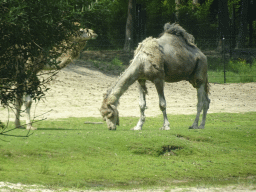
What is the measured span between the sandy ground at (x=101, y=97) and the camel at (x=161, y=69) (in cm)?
440

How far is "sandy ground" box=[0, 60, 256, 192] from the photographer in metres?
15.6

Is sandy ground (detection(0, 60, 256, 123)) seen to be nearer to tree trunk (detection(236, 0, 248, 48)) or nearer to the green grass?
the green grass

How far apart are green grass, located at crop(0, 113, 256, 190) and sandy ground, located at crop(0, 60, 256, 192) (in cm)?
524

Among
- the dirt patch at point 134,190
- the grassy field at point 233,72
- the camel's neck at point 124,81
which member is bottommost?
the grassy field at point 233,72

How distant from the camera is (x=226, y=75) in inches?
983

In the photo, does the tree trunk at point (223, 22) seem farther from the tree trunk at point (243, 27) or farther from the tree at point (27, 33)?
the tree at point (27, 33)

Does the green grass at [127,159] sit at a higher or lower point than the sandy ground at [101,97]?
higher

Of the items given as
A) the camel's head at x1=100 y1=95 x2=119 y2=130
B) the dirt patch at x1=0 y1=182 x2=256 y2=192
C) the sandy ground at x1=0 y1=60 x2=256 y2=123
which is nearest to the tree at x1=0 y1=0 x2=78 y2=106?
the dirt patch at x1=0 y1=182 x2=256 y2=192

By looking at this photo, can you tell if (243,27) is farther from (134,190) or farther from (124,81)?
(134,190)

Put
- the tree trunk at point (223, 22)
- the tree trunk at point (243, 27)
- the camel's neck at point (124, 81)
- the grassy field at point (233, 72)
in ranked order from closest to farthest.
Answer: the camel's neck at point (124, 81) < the grassy field at point (233, 72) < the tree trunk at point (223, 22) < the tree trunk at point (243, 27)

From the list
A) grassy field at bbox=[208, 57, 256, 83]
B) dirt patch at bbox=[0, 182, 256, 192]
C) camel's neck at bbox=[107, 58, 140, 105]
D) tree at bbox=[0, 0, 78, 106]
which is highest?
tree at bbox=[0, 0, 78, 106]

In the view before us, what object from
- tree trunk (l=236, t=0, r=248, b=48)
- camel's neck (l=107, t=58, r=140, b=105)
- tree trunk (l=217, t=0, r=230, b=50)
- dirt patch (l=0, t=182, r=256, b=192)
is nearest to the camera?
dirt patch (l=0, t=182, r=256, b=192)

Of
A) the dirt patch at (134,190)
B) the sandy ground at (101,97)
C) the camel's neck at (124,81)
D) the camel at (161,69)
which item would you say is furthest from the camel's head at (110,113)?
the sandy ground at (101,97)

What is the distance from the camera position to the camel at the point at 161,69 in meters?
9.86
